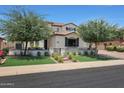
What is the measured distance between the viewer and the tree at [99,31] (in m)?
30.0

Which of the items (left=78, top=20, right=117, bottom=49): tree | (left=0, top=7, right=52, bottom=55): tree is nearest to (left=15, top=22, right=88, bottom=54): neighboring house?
(left=78, top=20, right=117, bottom=49): tree

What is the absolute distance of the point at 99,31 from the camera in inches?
1182

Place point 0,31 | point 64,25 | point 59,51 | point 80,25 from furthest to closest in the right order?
point 64,25, point 80,25, point 59,51, point 0,31

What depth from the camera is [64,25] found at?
42969 mm

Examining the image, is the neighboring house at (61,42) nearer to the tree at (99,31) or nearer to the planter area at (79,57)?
the planter area at (79,57)

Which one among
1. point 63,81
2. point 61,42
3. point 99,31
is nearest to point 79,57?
point 99,31

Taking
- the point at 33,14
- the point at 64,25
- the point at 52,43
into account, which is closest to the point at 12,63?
the point at 33,14

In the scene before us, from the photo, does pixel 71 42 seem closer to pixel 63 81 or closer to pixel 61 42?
pixel 61 42

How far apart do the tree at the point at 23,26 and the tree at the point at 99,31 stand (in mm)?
7815

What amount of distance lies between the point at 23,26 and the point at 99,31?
10.5m

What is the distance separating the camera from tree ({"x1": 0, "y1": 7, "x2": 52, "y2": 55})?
961 inches

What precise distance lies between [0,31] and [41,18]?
4675 mm

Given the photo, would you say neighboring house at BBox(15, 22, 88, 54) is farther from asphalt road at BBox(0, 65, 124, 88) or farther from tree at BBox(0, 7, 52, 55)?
asphalt road at BBox(0, 65, 124, 88)

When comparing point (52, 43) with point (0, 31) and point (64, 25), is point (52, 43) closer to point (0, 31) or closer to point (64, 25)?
point (64, 25)
